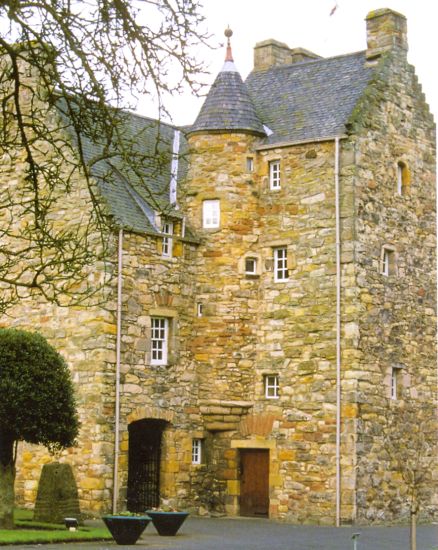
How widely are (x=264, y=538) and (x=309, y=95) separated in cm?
1262

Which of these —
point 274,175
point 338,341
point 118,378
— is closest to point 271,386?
point 338,341

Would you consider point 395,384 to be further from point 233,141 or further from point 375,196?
point 233,141

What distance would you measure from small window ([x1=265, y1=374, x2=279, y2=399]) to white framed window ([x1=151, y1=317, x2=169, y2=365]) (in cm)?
265

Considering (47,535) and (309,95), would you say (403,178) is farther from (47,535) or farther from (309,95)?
(47,535)

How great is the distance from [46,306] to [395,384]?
904 cm

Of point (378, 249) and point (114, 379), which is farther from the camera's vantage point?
point (378, 249)

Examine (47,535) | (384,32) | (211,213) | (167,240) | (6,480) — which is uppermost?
(384,32)

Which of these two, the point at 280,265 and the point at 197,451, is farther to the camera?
the point at 280,265

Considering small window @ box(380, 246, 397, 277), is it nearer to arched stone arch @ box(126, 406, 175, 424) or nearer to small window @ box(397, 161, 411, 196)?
small window @ box(397, 161, 411, 196)

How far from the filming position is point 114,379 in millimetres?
28250

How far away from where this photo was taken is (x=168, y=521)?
24.6 m

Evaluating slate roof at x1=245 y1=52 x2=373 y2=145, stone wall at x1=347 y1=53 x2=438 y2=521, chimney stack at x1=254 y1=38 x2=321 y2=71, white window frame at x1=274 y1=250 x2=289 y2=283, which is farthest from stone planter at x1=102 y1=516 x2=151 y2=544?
chimney stack at x1=254 y1=38 x2=321 y2=71

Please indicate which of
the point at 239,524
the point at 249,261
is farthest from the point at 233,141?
the point at 239,524

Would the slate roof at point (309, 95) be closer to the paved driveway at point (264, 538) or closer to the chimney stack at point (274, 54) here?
the chimney stack at point (274, 54)
